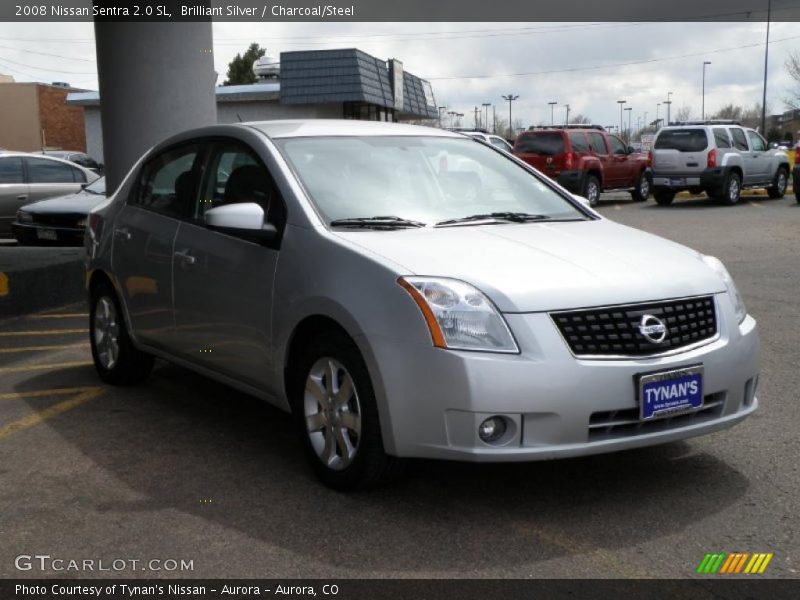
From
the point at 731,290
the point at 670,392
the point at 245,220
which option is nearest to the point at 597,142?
the point at 731,290

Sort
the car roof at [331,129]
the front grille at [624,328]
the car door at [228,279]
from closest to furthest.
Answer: the front grille at [624,328] → the car door at [228,279] → the car roof at [331,129]

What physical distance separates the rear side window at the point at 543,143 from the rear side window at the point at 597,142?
3.90 ft

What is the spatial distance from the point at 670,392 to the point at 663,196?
69.0 feet

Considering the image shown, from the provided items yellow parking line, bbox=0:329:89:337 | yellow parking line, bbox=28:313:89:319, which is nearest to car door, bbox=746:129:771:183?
yellow parking line, bbox=28:313:89:319

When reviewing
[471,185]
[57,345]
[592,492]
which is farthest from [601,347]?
[57,345]

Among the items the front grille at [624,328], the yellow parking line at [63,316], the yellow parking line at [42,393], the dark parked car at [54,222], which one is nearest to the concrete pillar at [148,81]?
the yellow parking line at [63,316]

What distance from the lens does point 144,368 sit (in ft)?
A: 21.7

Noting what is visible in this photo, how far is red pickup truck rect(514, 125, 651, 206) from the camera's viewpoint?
23.1 metres

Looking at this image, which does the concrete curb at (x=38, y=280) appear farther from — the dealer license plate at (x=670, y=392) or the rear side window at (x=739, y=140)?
the rear side window at (x=739, y=140)

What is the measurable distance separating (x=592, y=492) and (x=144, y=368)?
3.40 metres

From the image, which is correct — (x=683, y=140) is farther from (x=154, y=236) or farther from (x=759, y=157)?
(x=154, y=236)

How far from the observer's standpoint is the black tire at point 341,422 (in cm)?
417

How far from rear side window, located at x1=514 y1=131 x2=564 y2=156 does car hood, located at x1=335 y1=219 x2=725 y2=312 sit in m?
18.7

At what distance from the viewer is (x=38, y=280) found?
972 centimetres
